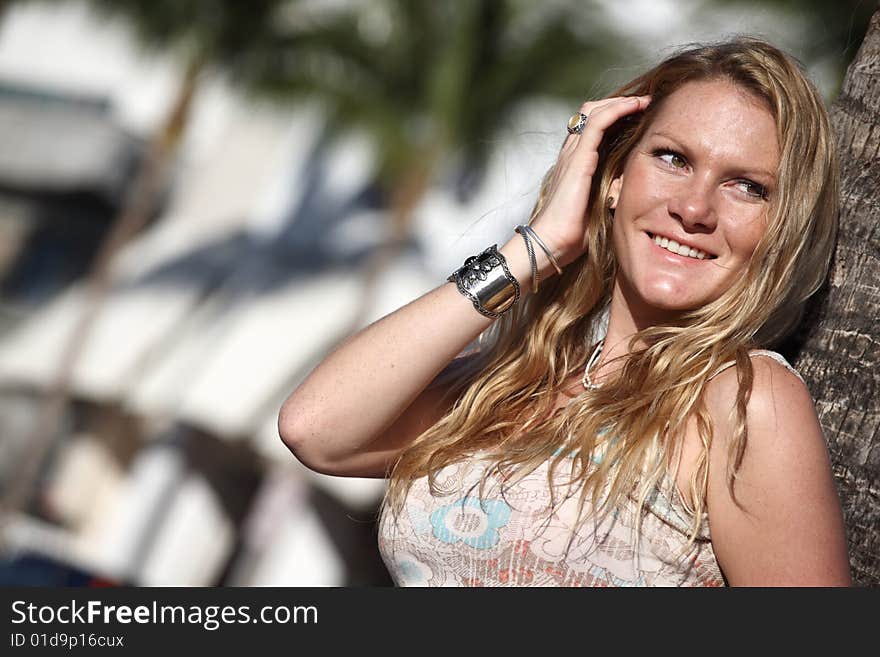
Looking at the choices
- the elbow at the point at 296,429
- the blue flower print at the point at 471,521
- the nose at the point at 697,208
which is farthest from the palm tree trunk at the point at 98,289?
the nose at the point at 697,208

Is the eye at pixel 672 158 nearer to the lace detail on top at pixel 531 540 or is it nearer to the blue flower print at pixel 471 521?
the lace detail on top at pixel 531 540

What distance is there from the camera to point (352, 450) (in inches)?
94.0

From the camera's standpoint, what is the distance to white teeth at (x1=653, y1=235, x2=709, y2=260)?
7.29 ft

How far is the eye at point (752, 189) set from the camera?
7.24ft

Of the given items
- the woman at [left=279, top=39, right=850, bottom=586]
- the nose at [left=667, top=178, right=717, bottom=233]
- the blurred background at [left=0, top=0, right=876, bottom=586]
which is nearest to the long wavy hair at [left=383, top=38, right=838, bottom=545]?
the woman at [left=279, top=39, right=850, bottom=586]

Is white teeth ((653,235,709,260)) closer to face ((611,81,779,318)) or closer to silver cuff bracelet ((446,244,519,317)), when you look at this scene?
face ((611,81,779,318))

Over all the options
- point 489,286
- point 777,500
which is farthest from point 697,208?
point 777,500

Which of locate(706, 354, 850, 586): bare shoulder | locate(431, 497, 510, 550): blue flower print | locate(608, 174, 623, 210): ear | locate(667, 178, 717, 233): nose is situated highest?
locate(667, 178, 717, 233): nose

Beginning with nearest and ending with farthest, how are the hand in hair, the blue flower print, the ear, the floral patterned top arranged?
the floral patterned top, the blue flower print, the hand in hair, the ear

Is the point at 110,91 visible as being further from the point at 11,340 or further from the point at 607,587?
the point at 607,587

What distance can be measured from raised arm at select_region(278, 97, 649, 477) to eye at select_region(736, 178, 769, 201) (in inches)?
13.9

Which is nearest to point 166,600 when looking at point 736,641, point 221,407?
point 736,641

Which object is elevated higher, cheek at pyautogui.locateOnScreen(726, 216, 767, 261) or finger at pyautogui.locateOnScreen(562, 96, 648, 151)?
finger at pyautogui.locateOnScreen(562, 96, 648, 151)

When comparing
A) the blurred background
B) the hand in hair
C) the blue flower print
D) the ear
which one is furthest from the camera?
the blurred background
